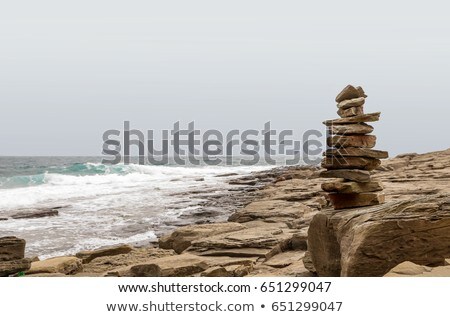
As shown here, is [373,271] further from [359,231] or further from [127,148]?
[127,148]

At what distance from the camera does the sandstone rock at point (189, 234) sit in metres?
18.6

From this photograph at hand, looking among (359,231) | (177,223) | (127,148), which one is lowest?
(177,223)

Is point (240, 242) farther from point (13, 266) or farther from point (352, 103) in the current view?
point (13, 266)

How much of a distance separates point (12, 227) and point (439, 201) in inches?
927

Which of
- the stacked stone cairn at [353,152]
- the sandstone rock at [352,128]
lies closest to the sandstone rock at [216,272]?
the stacked stone cairn at [353,152]

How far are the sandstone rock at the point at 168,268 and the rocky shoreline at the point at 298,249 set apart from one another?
27 millimetres

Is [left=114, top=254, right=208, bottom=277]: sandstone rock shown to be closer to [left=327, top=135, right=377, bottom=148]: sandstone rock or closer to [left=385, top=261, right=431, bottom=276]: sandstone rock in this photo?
[left=327, top=135, right=377, bottom=148]: sandstone rock

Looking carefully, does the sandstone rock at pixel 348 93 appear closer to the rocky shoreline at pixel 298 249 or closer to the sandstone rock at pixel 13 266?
the rocky shoreline at pixel 298 249

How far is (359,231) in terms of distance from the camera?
1009 centimetres

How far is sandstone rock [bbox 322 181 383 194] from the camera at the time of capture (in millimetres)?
11516

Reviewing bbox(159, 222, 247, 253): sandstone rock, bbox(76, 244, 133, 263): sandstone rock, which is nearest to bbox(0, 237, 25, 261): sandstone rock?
bbox(76, 244, 133, 263): sandstone rock
